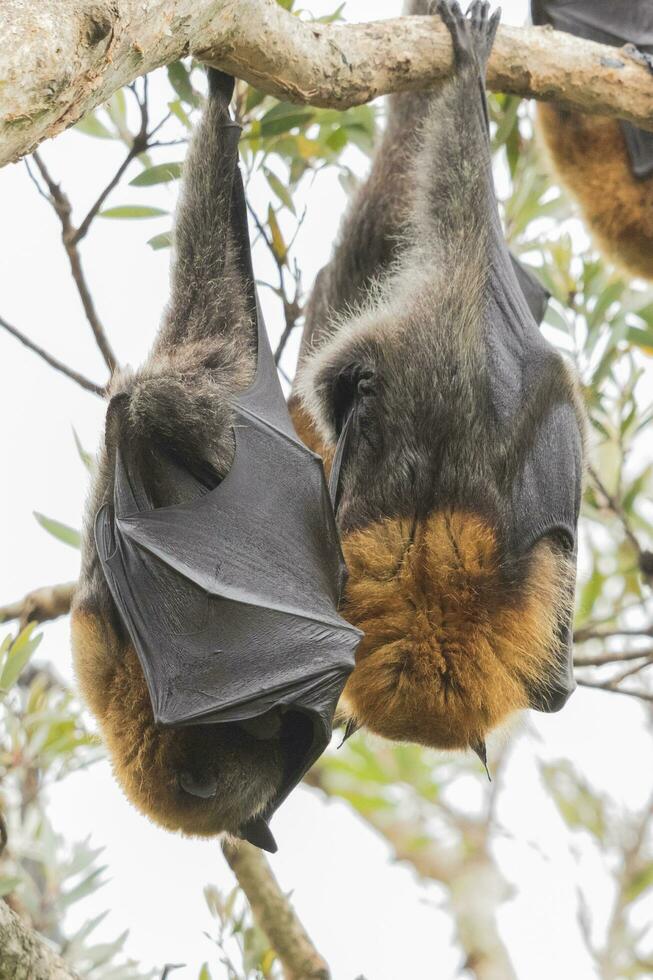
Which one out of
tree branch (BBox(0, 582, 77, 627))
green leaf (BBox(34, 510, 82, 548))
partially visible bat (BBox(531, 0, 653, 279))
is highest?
partially visible bat (BBox(531, 0, 653, 279))

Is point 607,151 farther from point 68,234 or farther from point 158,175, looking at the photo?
point 68,234

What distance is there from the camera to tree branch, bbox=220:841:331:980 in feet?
12.2

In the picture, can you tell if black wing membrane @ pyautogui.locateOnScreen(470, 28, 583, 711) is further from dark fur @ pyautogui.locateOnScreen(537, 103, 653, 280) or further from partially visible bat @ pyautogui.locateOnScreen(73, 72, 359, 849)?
dark fur @ pyautogui.locateOnScreen(537, 103, 653, 280)

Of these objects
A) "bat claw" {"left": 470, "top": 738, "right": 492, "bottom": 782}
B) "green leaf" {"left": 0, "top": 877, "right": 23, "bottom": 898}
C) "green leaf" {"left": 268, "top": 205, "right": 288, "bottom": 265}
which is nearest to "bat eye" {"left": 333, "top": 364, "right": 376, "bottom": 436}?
"green leaf" {"left": 268, "top": 205, "right": 288, "bottom": 265}

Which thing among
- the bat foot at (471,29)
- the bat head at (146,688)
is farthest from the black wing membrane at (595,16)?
the bat head at (146,688)

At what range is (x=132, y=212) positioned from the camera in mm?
4094

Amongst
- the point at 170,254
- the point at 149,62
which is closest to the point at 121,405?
the point at 170,254

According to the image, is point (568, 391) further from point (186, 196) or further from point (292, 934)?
point (292, 934)

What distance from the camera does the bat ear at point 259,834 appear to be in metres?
3.24

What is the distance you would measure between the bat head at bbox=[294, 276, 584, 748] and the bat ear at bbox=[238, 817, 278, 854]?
570mm

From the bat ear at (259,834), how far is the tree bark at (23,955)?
31.9 inches

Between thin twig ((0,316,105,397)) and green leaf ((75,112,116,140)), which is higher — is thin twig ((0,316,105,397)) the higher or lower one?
the lower one

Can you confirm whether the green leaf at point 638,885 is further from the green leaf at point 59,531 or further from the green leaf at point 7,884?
the green leaf at point 7,884

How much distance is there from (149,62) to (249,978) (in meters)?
2.76
